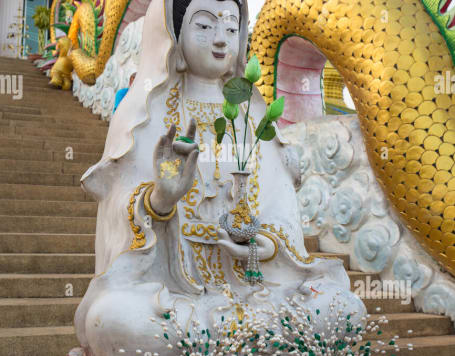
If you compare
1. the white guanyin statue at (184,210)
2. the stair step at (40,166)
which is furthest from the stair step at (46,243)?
the white guanyin statue at (184,210)

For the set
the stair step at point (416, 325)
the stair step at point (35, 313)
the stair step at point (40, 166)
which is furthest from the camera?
the stair step at point (40, 166)

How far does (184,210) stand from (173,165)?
46 cm

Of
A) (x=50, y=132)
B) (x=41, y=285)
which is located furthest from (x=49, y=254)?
(x=50, y=132)

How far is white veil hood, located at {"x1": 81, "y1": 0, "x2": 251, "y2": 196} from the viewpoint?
104 inches

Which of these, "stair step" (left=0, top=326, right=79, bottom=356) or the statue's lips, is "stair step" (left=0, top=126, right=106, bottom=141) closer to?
"stair step" (left=0, top=326, right=79, bottom=356)

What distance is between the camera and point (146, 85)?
2795 millimetres

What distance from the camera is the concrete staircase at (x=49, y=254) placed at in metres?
3.38

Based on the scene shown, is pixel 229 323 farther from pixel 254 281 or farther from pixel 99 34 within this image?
pixel 99 34

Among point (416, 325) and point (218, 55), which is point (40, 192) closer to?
point (218, 55)

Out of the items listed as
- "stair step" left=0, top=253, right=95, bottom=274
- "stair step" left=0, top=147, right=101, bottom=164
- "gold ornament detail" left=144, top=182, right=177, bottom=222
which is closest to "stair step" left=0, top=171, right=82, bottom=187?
"stair step" left=0, top=147, right=101, bottom=164

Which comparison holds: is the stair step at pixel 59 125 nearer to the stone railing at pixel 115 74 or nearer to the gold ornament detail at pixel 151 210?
the stone railing at pixel 115 74

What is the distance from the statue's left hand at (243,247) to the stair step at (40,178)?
3.50m

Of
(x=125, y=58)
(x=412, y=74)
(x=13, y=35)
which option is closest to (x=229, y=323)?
(x=412, y=74)

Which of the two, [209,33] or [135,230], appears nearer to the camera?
[135,230]
